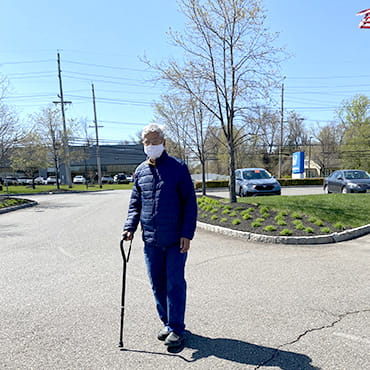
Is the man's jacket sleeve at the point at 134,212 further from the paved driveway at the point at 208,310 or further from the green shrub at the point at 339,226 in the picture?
the green shrub at the point at 339,226

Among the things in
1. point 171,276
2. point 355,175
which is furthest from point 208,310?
point 355,175

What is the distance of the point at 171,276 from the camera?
9.32ft

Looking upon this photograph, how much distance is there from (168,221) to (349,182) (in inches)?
571

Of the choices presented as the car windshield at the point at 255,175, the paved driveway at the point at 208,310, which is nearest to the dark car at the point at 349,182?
the car windshield at the point at 255,175

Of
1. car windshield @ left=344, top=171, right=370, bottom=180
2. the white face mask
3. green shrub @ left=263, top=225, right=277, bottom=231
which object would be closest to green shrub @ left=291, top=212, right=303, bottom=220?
green shrub @ left=263, top=225, right=277, bottom=231

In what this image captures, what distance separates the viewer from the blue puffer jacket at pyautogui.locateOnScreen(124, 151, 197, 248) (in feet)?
9.21

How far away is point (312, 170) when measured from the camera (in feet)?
231

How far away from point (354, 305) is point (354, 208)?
21.1 ft

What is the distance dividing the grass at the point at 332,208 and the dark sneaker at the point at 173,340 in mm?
5926

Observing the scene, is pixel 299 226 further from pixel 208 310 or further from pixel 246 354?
pixel 246 354

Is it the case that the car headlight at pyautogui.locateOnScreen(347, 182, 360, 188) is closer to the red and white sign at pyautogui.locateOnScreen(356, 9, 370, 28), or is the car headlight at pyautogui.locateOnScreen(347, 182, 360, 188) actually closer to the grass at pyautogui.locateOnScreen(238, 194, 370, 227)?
the grass at pyautogui.locateOnScreen(238, 194, 370, 227)

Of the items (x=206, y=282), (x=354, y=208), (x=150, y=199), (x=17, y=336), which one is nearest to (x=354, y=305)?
(x=206, y=282)

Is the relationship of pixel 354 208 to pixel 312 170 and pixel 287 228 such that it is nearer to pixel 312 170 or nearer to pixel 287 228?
pixel 287 228

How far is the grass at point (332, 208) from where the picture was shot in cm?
786
